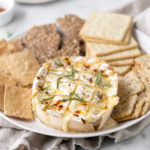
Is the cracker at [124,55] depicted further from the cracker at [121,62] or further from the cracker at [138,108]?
the cracker at [138,108]

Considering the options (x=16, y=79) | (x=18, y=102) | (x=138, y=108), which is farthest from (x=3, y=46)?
(x=138, y=108)

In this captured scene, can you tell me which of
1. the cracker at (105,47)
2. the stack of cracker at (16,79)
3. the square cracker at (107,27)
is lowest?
the stack of cracker at (16,79)

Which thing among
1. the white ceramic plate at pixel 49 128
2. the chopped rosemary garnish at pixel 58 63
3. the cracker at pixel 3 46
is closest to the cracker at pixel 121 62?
the chopped rosemary garnish at pixel 58 63

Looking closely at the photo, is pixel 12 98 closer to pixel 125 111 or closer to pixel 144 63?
pixel 125 111

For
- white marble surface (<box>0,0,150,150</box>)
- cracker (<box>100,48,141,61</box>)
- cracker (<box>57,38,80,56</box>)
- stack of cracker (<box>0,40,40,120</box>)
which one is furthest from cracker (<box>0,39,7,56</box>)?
cracker (<box>100,48,141,61</box>)

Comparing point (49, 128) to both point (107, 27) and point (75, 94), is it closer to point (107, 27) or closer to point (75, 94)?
point (75, 94)

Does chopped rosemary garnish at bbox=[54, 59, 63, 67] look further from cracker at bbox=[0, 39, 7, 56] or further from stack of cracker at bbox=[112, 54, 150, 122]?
cracker at bbox=[0, 39, 7, 56]

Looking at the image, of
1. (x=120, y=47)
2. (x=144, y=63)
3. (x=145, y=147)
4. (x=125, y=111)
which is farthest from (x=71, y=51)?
(x=145, y=147)
